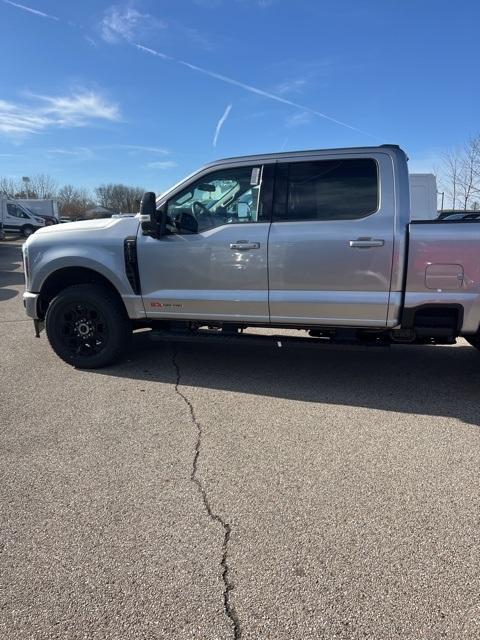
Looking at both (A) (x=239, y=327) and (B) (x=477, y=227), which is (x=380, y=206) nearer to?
(B) (x=477, y=227)

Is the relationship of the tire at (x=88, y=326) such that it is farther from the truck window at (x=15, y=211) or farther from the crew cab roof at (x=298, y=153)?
the truck window at (x=15, y=211)

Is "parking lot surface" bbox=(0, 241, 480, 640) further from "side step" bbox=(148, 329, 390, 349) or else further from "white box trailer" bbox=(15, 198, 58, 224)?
"white box trailer" bbox=(15, 198, 58, 224)

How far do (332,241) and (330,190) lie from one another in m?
0.52

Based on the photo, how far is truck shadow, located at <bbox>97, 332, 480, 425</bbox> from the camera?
4289 millimetres

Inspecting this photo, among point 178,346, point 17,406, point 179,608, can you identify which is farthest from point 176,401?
point 179,608

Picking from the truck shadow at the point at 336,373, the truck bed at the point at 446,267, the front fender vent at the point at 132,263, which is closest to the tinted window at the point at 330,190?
the truck bed at the point at 446,267

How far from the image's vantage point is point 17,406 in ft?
13.5

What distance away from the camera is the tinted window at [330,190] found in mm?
4230

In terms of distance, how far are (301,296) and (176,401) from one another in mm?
1517

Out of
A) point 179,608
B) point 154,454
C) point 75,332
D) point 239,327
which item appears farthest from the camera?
point 75,332

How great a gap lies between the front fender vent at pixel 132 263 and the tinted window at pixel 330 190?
150 cm

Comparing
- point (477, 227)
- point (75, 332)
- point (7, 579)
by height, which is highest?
point (477, 227)

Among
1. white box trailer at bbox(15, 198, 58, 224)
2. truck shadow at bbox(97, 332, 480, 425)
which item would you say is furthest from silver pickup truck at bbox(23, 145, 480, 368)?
white box trailer at bbox(15, 198, 58, 224)

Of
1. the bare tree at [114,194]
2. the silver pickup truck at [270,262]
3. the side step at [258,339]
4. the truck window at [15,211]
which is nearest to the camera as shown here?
the silver pickup truck at [270,262]
